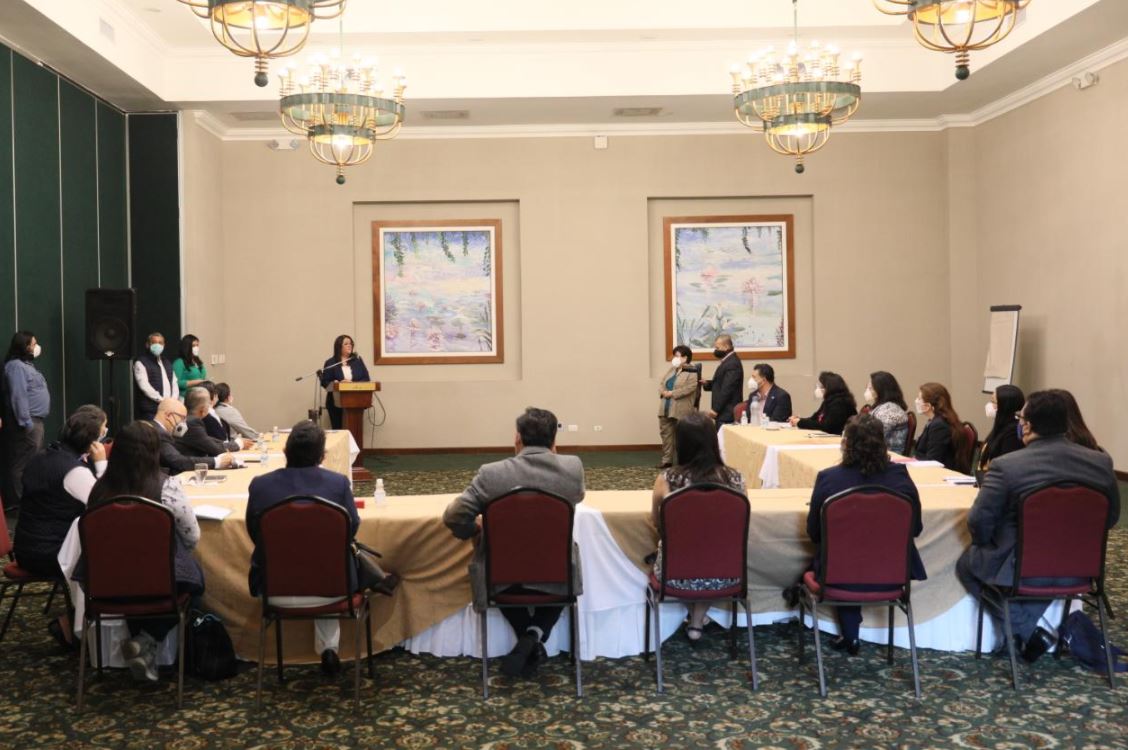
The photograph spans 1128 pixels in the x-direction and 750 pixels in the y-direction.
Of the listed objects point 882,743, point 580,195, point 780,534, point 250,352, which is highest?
point 580,195

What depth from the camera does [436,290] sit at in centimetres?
1342

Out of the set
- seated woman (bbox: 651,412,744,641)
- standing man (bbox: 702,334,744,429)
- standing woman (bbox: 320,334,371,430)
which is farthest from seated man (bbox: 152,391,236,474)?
standing woman (bbox: 320,334,371,430)

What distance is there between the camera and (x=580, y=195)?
13.3 metres

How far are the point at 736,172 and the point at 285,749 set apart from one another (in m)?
10.9

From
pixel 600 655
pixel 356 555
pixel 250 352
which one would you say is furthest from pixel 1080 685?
pixel 250 352

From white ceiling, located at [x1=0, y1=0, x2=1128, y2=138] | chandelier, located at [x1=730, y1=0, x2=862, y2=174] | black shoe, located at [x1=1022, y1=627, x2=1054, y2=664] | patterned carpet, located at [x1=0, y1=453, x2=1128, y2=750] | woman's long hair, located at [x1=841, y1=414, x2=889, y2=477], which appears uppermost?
white ceiling, located at [x1=0, y1=0, x2=1128, y2=138]

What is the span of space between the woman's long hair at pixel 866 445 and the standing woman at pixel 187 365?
28.3 feet

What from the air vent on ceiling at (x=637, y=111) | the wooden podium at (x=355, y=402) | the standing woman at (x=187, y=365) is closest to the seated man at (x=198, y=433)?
the wooden podium at (x=355, y=402)

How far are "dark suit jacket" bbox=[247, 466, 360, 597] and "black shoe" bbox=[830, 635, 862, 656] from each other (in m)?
2.29

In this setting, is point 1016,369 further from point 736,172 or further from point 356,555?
point 356,555

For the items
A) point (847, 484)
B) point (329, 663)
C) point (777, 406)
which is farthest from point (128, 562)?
point (777, 406)

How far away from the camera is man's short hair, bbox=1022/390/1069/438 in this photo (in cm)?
444

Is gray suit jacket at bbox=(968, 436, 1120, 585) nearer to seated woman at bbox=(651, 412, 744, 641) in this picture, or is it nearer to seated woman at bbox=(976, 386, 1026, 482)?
seated woman at bbox=(651, 412, 744, 641)

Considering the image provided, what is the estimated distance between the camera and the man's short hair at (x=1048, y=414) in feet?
14.6
